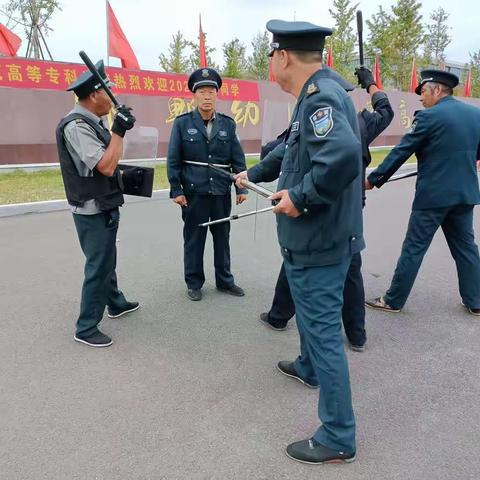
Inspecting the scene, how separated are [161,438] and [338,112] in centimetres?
160

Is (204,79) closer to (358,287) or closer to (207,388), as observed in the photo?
(358,287)

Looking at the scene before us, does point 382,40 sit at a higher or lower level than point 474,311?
higher

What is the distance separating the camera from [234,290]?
374 cm

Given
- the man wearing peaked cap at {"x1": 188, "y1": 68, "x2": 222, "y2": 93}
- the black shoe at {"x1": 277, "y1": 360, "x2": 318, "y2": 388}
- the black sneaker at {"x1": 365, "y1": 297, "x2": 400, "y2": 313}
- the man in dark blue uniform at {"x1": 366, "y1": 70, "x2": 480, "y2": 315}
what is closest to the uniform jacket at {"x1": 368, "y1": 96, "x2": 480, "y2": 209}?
the man in dark blue uniform at {"x1": 366, "y1": 70, "x2": 480, "y2": 315}

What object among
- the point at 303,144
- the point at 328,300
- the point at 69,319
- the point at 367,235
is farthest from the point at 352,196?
the point at 367,235

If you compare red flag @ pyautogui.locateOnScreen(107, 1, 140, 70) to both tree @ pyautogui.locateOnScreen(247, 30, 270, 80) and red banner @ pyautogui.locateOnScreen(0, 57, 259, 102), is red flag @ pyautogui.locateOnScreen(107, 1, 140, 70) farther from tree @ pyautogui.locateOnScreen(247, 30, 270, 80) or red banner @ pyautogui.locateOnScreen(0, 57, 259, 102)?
tree @ pyautogui.locateOnScreen(247, 30, 270, 80)

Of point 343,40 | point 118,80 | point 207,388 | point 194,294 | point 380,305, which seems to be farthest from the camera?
point 343,40

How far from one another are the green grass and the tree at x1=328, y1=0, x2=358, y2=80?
47.9 ft

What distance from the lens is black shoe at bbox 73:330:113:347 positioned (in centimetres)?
286

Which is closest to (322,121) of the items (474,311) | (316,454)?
(316,454)

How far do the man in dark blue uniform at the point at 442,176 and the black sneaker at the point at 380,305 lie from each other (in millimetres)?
58

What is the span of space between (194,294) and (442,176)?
6.80ft

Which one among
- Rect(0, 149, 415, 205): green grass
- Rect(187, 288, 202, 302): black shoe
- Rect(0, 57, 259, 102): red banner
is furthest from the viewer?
Rect(0, 57, 259, 102): red banner

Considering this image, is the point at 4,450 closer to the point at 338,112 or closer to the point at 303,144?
the point at 303,144
